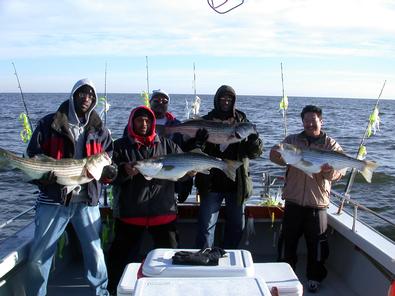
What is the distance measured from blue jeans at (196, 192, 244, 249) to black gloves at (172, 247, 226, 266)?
2.20 meters

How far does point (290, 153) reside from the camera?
509 cm

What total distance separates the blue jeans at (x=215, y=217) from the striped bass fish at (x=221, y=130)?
621 millimetres

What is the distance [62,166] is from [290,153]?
2448 mm

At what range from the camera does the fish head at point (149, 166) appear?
15.4 ft

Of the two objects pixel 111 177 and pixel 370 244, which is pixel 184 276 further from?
pixel 370 244

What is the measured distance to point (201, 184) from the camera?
5.44 metres

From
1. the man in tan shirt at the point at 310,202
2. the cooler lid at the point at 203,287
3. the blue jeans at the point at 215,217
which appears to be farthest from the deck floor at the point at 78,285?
the cooler lid at the point at 203,287

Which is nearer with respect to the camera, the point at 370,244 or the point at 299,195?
the point at 370,244

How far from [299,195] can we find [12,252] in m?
3.15

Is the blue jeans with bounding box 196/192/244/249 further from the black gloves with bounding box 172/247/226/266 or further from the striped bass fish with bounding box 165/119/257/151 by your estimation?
the black gloves with bounding box 172/247/226/266

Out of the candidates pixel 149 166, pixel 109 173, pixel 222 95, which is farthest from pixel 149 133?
pixel 222 95

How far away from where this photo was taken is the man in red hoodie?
16.2ft

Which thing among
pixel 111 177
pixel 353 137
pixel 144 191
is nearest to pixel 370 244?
pixel 144 191

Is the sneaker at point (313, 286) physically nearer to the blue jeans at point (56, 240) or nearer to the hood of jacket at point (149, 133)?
the blue jeans at point (56, 240)
